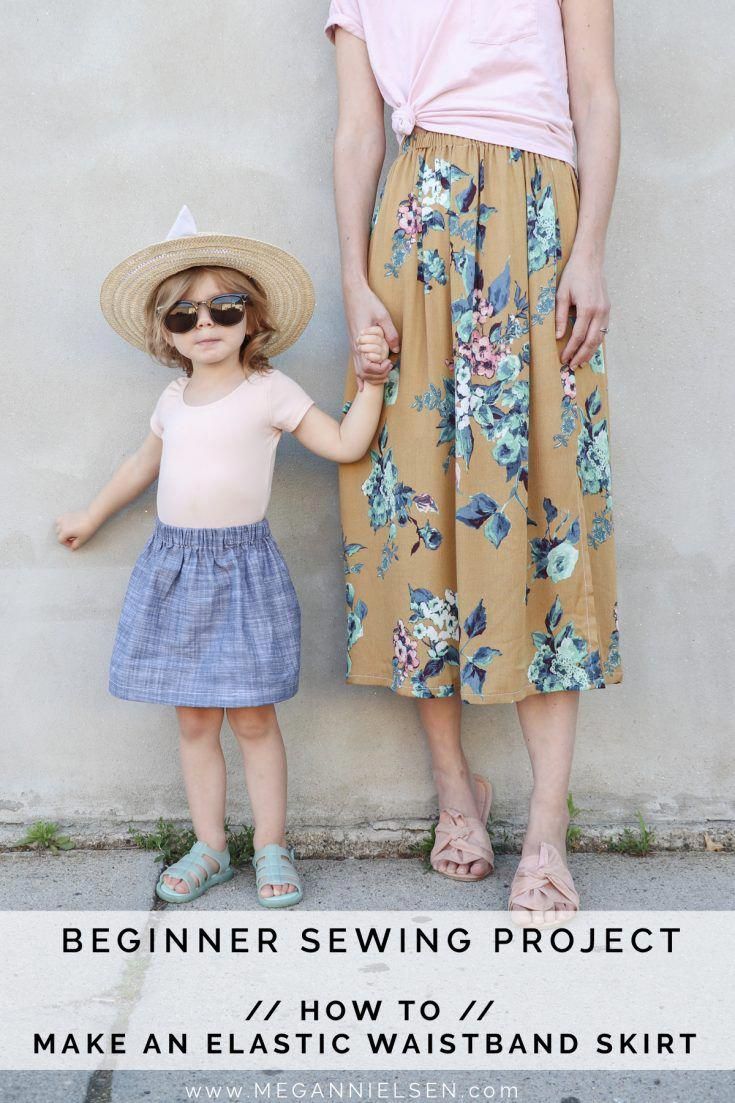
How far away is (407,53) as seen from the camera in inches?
82.7

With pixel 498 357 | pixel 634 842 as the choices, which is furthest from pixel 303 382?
pixel 634 842

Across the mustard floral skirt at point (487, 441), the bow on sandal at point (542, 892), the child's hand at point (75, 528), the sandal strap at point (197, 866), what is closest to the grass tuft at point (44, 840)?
the sandal strap at point (197, 866)

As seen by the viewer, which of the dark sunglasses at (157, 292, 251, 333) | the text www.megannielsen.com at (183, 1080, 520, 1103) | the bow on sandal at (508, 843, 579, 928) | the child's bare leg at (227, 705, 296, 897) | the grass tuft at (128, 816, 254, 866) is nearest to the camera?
the text www.megannielsen.com at (183, 1080, 520, 1103)

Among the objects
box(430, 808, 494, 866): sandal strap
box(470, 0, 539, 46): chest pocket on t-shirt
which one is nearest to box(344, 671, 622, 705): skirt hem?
box(430, 808, 494, 866): sandal strap

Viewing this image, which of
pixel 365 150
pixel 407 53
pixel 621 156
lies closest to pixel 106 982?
pixel 365 150

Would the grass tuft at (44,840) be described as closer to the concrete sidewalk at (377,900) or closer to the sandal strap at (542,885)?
the concrete sidewalk at (377,900)

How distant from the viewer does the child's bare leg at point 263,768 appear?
2215mm

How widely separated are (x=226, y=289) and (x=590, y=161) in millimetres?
755

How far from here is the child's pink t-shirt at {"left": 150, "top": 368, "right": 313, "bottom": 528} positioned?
84.0 inches

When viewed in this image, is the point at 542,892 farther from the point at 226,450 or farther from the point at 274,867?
the point at 226,450

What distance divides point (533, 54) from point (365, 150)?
383 mm

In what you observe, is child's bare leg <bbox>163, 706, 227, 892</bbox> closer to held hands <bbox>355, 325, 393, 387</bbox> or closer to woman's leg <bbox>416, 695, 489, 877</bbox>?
woman's leg <bbox>416, 695, 489, 877</bbox>

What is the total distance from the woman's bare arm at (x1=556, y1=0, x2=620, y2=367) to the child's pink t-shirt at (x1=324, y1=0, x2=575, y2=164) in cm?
3

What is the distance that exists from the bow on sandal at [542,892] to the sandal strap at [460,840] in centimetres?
18
